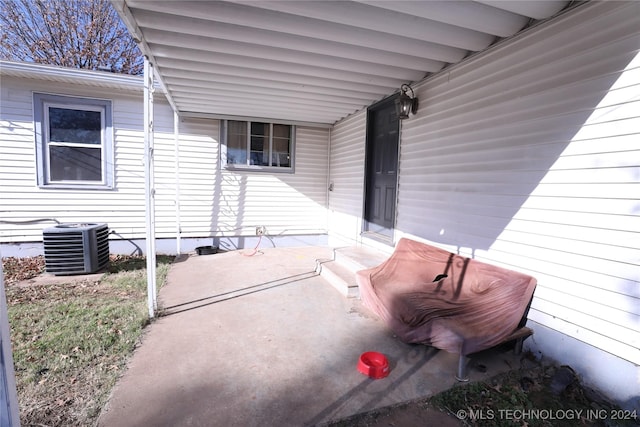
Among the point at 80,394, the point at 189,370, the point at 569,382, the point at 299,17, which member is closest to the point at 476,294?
the point at 569,382

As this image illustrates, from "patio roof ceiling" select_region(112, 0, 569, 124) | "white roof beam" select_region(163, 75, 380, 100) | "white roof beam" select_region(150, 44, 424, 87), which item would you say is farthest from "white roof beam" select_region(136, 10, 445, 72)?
"white roof beam" select_region(163, 75, 380, 100)

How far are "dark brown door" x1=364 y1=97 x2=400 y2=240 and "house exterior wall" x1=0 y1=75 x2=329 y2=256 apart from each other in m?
1.81

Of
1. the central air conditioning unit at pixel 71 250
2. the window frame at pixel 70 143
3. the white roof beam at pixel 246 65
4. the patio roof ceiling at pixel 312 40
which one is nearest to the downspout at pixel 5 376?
the patio roof ceiling at pixel 312 40

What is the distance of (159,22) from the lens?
8.69 feet

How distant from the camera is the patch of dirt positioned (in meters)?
1.84

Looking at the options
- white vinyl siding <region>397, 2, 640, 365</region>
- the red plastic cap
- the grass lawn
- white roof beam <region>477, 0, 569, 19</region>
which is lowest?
the grass lawn

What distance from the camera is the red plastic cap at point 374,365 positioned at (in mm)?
2195

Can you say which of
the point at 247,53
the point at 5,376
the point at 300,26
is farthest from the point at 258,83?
the point at 5,376

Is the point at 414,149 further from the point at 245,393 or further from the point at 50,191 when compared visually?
the point at 50,191

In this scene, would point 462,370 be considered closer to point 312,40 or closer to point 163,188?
point 312,40

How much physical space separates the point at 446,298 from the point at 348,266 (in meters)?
1.71

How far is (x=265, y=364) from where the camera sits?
233cm

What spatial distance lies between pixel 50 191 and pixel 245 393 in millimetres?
5375

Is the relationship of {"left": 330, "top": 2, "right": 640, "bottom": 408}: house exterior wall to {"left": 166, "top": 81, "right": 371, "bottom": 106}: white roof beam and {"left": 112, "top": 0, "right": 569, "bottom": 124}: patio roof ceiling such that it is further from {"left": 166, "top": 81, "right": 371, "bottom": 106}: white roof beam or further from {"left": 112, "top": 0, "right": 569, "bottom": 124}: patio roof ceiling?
{"left": 166, "top": 81, "right": 371, "bottom": 106}: white roof beam
